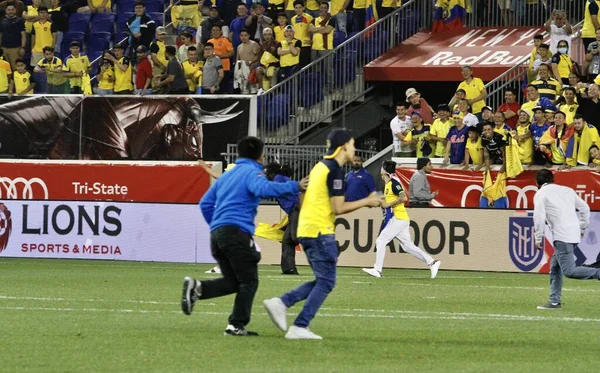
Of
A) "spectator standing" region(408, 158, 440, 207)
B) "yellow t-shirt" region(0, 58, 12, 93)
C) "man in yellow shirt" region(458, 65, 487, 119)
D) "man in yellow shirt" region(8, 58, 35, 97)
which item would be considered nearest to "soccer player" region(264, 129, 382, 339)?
"spectator standing" region(408, 158, 440, 207)

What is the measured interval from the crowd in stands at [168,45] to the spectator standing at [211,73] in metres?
0.02

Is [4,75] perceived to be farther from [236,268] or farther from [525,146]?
[236,268]

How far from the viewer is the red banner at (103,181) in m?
30.1

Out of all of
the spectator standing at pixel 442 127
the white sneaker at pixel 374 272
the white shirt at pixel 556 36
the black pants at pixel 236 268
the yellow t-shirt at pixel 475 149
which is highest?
the white shirt at pixel 556 36

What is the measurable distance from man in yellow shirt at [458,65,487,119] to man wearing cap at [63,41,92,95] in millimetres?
10015

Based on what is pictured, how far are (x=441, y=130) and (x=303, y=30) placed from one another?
552 cm

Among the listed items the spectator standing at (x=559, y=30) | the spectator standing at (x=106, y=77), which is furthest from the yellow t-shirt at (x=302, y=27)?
the spectator standing at (x=559, y=30)

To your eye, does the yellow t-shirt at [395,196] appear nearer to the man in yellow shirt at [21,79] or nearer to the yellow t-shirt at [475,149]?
the yellow t-shirt at [475,149]

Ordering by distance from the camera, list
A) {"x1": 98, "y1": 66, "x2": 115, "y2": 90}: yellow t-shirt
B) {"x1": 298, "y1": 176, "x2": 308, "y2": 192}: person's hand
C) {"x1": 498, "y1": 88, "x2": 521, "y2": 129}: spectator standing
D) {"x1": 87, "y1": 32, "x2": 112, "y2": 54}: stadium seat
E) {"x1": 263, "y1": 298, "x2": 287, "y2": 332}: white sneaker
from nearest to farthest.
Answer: {"x1": 298, "y1": 176, "x2": 308, "y2": 192}: person's hand
{"x1": 263, "y1": 298, "x2": 287, "y2": 332}: white sneaker
{"x1": 498, "y1": 88, "x2": 521, "y2": 129}: spectator standing
{"x1": 98, "y1": 66, "x2": 115, "y2": 90}: yellow t-shirt
{"x1": 87, "y1": 32, "x2": 112, "y2": 54}: stadium seat

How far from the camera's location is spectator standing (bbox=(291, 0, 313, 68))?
31.8 meters

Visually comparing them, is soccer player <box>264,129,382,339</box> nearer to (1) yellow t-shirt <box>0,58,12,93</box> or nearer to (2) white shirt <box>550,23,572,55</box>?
(2) white shirt <box>550,23,572,55</box>

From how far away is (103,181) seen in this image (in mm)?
30672

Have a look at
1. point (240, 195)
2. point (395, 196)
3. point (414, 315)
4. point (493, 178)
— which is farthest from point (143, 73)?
point (240, 195)

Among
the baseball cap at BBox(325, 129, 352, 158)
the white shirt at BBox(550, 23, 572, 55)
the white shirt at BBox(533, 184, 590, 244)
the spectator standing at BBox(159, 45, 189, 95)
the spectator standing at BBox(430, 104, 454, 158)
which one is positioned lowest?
the white shirt at BBox(533, 184, 590, 244)
